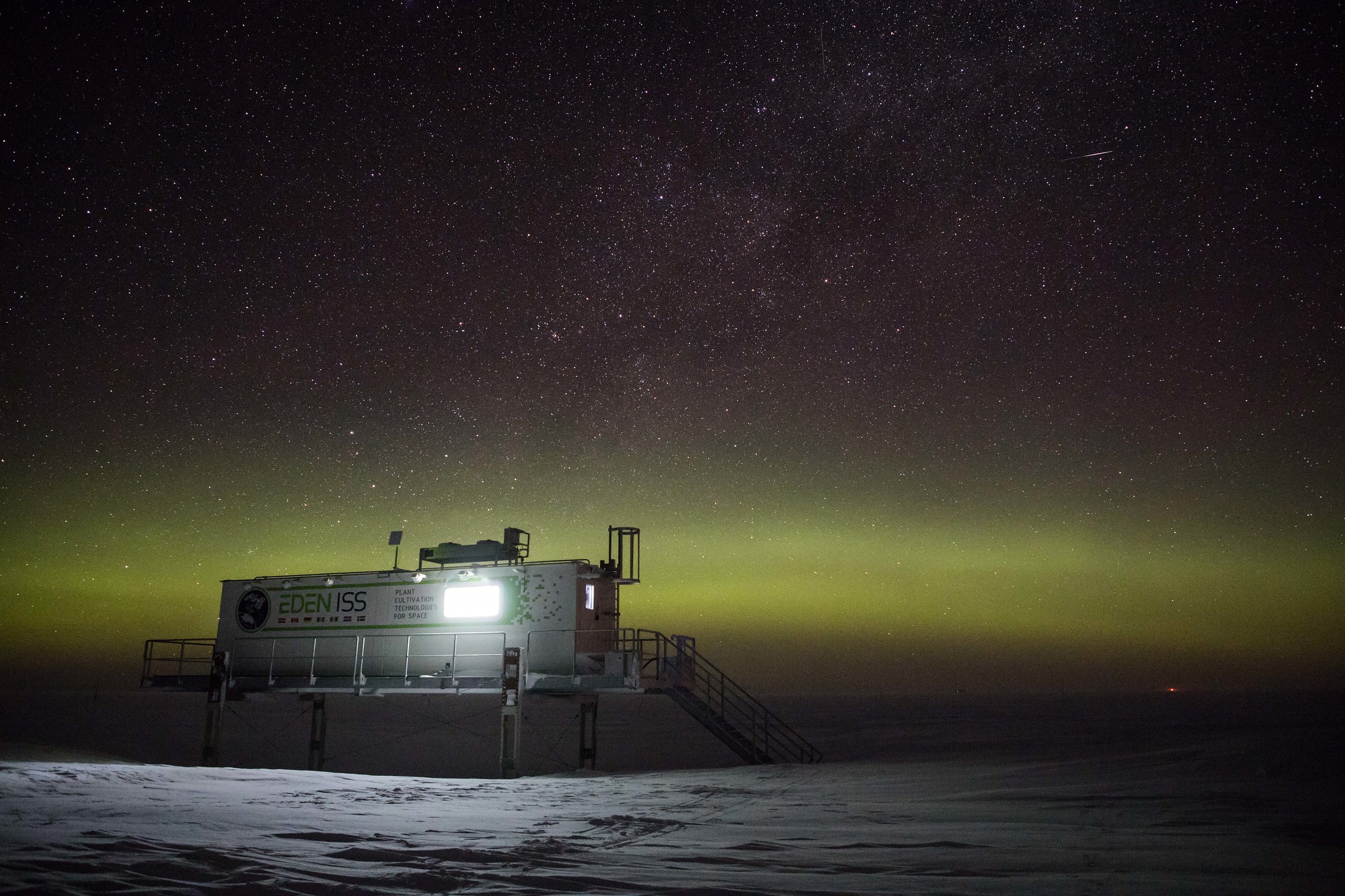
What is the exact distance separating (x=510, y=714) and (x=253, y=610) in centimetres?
1158

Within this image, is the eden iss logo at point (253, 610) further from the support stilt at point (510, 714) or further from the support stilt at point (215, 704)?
the support stilt at point (510, 714)

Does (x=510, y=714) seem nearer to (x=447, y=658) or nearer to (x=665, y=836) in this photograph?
(x=447, y=658)

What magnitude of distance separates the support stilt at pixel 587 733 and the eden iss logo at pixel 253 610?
11.4 m

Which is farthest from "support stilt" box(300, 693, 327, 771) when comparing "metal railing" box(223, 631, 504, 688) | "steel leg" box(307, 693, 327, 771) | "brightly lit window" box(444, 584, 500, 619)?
"brightly lit window" box(444, 584, 500, 619)

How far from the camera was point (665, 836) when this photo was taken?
11391 millimetres

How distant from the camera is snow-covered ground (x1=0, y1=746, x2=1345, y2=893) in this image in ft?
26.2

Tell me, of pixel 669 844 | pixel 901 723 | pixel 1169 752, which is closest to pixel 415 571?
pixel 669 844

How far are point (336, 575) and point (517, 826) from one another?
18.0 metres

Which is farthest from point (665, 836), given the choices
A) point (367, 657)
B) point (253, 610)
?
point (253, 610)

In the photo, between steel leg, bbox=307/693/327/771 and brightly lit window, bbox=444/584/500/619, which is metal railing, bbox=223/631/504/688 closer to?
brightly lit window, bbox=444/584/500/619

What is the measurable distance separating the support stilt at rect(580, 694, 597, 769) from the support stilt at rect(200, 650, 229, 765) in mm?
11686

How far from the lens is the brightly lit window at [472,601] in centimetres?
2547

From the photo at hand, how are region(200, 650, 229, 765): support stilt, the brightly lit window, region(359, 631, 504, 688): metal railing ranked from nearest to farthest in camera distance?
region(359, 631, 504, 688): metal railing < the brightly lit window < region(200, 650, 229, 765): support stilt

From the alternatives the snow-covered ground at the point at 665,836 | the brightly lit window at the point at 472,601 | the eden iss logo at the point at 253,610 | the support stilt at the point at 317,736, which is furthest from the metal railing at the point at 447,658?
the snow-covered ground at the point at 665,836
